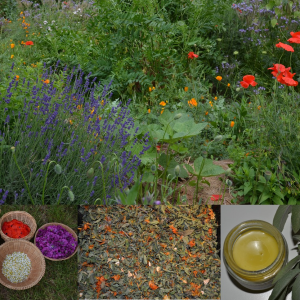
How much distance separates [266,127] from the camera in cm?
270

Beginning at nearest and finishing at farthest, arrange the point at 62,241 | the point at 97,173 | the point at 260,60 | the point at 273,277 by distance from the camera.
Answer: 1. the point at 273,277
2. the point at 62,241
3. the point at 97,173
4. the point at 260,60

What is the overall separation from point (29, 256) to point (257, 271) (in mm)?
1158

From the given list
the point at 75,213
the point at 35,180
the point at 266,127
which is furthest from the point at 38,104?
the point at 266,127

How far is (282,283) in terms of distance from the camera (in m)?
1.56

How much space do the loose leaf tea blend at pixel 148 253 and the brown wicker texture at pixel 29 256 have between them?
206 mm

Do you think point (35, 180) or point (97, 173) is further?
point (97, 173)

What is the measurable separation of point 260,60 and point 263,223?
2.97m

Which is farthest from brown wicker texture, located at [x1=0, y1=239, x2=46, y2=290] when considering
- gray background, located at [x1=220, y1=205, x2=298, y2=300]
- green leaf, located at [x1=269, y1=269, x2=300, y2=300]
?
green leaf, located at [x1=269, y1=269, x2=300, y2=300]

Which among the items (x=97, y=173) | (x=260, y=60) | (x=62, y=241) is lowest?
(x=260, y=60)

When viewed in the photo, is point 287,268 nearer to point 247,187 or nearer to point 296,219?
point 296,219

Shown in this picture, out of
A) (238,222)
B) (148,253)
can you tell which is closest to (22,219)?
(148,253)

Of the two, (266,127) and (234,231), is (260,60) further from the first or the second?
(234,231)

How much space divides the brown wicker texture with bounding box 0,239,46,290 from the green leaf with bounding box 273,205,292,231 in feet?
3.86

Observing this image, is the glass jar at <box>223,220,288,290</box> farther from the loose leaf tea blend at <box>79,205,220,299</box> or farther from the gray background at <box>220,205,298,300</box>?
the loose leaf tea blend at <box>79,205,220,299</box>
